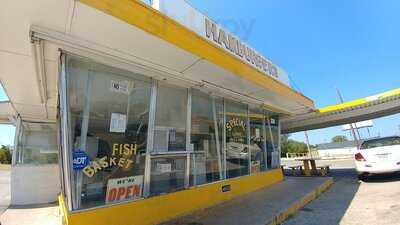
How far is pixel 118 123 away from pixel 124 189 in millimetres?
1169

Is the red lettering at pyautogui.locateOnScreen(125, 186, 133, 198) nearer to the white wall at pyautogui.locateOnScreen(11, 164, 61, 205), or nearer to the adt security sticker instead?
the adt security sticker

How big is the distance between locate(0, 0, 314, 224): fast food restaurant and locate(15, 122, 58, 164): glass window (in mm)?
3367

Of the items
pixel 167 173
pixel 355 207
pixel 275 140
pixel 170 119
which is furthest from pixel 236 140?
pixel 275 140

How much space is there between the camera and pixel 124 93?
5.49 metres

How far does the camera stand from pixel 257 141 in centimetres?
1036

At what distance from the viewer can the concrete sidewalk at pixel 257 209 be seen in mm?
5684

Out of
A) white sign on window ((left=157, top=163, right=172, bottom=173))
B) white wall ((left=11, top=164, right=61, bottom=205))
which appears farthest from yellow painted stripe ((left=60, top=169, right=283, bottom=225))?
white wall ((left=11, top=164, right=61, bottom=205))

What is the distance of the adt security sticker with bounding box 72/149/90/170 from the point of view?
4.62 metres

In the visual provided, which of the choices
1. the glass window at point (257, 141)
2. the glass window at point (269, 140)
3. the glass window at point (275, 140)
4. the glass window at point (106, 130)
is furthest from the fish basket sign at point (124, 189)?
the glass window at point (275, 140)

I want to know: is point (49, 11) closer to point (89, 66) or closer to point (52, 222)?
point (89, 66)

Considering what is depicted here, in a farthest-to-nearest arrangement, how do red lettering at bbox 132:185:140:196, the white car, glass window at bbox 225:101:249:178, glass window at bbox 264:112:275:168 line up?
glass window at bbox 264:112:275:168
the white car
glass window at bbox 225:101:249:178
red lettering at bbox 132:185:140:196

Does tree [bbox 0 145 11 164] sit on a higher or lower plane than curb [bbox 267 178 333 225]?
higher

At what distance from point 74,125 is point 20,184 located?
7.61 m

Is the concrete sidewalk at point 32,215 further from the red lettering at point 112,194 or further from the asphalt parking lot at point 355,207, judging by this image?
the asphalt parking lot at point 355,207
